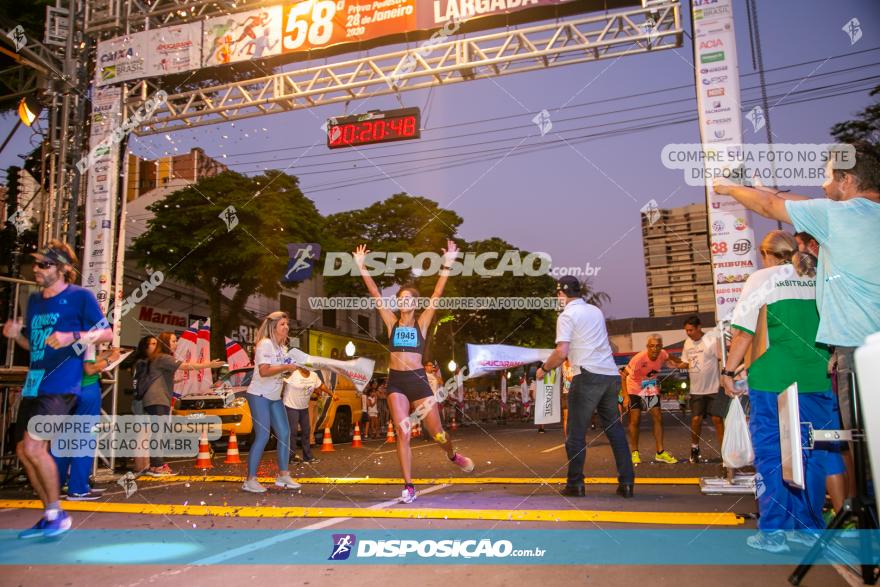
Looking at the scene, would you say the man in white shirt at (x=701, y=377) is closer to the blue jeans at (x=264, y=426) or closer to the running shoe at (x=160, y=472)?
the blue jeans at (x=264, y=426)

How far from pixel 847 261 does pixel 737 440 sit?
7.47 ft

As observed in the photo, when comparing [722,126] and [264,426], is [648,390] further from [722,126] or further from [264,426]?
[264,426]

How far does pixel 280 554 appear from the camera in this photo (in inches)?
153

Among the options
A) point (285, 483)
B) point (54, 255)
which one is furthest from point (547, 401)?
point (54, 255)

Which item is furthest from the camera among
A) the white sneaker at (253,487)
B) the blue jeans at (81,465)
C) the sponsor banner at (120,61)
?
the sponsor banner at (120,61)

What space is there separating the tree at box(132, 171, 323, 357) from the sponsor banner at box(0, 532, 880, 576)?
20534 millimetres

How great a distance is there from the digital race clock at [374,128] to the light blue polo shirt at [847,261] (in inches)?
394

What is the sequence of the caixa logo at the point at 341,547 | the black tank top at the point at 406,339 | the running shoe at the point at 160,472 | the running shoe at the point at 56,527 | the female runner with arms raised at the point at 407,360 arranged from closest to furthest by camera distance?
the caixa logo at the point at 341,547 < the running shoe at the point at 56,527 < the female runner with arms raised at the point at 407,360 < the black tank top at the point at 406,339 < the running shoe at the point at 160,472

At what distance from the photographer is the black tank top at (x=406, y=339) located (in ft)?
20.0

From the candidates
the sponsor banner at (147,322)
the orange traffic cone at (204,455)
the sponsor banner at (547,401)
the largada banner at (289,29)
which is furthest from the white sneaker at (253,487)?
the sponsor banner at (147,322)

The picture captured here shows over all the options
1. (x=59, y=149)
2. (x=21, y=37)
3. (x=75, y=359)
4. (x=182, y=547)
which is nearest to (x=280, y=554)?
(x=182, y=547)

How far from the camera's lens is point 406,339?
610 centimetres

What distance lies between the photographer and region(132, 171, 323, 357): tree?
24.1 m

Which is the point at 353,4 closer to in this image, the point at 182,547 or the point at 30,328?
the point at 30,328
